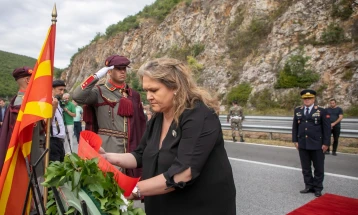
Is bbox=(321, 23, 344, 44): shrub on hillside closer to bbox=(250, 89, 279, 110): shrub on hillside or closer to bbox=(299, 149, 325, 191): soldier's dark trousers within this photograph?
bbox=(250, 89, 279, 110): shrub on hillside

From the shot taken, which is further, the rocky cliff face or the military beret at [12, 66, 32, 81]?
the rocky cliff face

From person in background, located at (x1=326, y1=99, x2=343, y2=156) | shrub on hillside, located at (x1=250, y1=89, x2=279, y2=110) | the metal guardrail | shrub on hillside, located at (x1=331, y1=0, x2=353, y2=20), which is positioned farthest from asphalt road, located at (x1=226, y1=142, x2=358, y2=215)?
shrub on hillside, located at (x1=331, y1=0, x2=353, y2=20)

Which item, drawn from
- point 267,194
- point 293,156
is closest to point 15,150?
point 267,194

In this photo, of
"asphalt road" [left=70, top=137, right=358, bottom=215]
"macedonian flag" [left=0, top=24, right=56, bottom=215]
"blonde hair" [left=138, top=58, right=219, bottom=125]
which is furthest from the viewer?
"asphalt road" [left=70, top=137, right=358, bottom=215]

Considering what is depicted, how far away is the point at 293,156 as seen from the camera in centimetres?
912

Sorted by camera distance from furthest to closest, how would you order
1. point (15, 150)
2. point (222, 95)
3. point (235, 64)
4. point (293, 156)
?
1. point (235, 64)
2. point (222, 95)
3. point (293, 156)
4. point (15, 150)

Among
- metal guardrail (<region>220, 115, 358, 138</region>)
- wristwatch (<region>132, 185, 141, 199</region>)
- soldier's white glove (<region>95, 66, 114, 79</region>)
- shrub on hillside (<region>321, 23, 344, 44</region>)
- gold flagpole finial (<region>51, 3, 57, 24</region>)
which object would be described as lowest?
metal guardrail (<region>220, 115, 358, 138</region>)

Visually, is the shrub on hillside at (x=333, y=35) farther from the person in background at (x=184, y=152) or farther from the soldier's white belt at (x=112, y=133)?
the person in background at (x=184, y=152)

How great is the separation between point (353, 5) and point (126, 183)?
24.1m

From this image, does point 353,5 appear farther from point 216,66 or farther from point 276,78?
point 216,66

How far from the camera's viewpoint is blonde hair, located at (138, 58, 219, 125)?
2117 mm

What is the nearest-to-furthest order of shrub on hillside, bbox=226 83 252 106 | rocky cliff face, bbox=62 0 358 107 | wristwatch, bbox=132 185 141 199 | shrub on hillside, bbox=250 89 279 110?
wristwatch, bbox=132 185 141 199 → rocky cliff face, bbox=62 0 358 107 → shrub on hillside, bbox=250 89 279 110 → shrub on hillside, bbox=226 83 252 106

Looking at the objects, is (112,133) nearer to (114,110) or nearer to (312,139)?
(114,110)

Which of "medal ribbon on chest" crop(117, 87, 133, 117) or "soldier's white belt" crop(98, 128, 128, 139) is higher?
"medal ribbon on chest" crop(117, 87, 133, 117)
